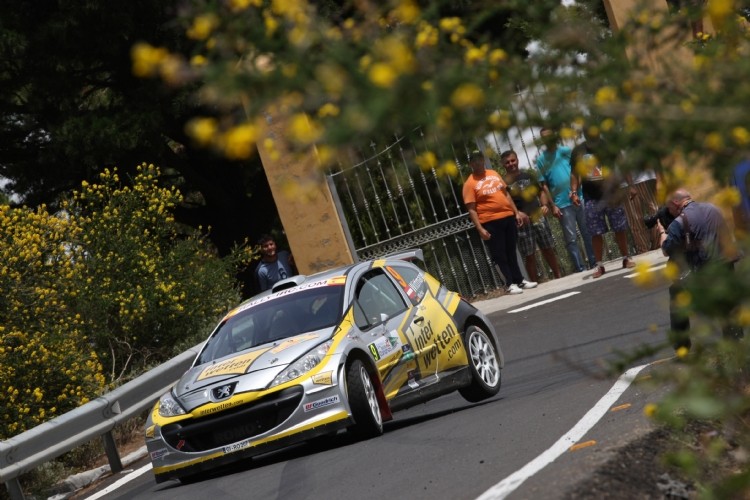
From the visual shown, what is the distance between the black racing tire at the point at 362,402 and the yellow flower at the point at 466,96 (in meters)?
7.30

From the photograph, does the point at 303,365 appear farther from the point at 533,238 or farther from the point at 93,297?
the point at 533,238

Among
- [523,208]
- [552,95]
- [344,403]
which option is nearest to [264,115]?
[552,95]

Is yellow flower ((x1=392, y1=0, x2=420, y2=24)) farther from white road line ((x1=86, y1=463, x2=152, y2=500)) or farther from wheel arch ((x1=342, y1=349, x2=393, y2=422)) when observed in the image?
white road line ((x1=86, y1=463, x2=152, y2=500))

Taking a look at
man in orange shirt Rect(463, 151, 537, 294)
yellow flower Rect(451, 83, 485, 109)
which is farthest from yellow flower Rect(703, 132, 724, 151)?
man in orange shirt Rect(463, 151, 537, 294)

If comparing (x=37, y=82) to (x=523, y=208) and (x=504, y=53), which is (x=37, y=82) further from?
(x=504, y=53)

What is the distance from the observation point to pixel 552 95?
4.27 m

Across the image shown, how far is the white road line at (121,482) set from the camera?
1235 cm

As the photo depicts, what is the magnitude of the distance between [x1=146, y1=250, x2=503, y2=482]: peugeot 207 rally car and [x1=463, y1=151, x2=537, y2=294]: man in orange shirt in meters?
6.70

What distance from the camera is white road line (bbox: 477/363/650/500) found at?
773 cm

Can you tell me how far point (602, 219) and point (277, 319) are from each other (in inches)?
331

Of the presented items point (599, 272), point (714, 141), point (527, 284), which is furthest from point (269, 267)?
point (714, 141)

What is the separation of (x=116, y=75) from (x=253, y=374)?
13.3 meters

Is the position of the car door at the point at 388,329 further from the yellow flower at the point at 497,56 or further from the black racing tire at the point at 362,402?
the yellow flower at the point at 497,56

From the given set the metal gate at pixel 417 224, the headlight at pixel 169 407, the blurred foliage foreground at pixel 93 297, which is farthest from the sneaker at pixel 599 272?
the headlight at pixel 169 407
